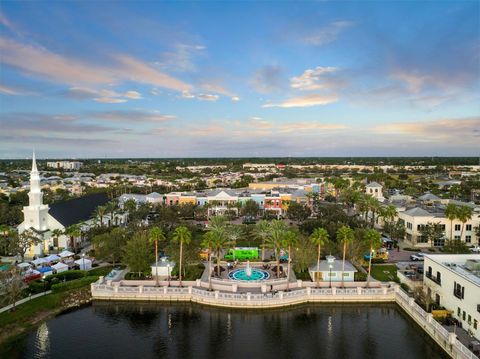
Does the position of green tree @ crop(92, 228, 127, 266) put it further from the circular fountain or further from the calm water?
the circular fountain

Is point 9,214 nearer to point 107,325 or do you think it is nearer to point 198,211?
point 198,211

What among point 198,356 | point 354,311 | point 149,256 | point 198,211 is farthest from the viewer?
point 198,211

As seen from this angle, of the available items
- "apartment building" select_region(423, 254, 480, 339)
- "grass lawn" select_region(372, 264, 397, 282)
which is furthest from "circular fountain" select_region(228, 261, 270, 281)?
"apartment building" select_region(423, 254, 480, 339)

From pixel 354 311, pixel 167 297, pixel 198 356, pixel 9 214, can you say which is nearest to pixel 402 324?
pixel 354 311

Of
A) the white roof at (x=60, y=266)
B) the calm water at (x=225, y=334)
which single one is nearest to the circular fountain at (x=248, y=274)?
the calm water at (x=225, y=334)

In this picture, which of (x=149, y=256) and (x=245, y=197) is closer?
(x=149, y=256)

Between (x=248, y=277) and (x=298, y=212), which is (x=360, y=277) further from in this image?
(x=298, y=212)

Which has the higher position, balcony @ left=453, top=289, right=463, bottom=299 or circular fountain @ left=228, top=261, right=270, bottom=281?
balcony @ left=453, top=289, right=463, bottom=299
